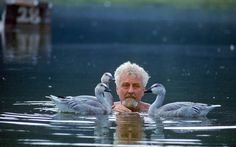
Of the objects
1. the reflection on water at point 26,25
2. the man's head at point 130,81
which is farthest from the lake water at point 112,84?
the man's head at point 130,81

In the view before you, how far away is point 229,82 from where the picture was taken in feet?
96.1

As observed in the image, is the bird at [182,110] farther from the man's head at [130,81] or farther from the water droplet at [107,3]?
the water droplet at [107,3]

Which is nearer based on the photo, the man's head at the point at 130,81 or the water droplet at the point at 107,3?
the man's head at the point at 130,81

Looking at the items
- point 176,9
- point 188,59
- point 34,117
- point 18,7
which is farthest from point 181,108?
point 176,9

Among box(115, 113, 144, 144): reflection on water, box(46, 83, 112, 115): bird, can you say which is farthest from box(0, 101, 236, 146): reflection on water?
box(46, 83, 112, 115): bird

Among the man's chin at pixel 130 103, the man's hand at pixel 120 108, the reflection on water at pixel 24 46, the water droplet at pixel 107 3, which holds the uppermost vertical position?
the water droplet at pixel 107 3

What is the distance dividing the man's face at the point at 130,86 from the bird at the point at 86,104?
18.4 inches

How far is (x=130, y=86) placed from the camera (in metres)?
21.5

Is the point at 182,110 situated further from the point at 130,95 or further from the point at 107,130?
the point at 107,130

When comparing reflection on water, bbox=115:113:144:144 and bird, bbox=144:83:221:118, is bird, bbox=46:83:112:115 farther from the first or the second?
bird, bbox=144:83:221:118

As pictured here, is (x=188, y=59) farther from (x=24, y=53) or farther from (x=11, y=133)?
(x=11, y=133)

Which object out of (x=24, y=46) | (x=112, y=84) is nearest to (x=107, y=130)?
(x=112, y=84)

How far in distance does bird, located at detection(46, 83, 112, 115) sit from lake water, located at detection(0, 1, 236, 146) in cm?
21

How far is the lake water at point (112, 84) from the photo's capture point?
1786 cm
